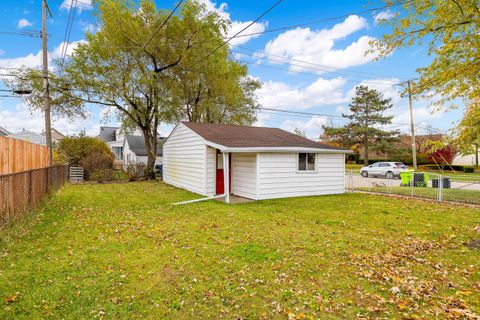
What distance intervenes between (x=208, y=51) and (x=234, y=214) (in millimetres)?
13643

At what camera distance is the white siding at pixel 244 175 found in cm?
1118

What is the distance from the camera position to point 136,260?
15.2 ft

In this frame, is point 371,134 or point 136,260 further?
point 371,134

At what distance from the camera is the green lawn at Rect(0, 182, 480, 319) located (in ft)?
10.6

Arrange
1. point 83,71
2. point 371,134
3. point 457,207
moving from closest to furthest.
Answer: point 457,207 → point 83,71 → point 371,134

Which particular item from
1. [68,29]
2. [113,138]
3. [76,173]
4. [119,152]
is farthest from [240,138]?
[113,138]

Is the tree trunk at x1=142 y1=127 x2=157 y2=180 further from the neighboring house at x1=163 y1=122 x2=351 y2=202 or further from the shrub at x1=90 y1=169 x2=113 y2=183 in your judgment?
the neighboring house at x1=163 y1=122 x2=351 y2=202

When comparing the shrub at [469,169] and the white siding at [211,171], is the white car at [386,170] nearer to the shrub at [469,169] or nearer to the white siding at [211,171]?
the shrub at [469,169]

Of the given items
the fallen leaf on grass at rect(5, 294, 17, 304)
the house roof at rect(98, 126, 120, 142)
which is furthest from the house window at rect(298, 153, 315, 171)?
the house roof at rect(98, 126, 120, 142)

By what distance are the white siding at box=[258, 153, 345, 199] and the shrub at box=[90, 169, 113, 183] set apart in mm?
12446

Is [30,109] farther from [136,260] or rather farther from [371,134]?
[371,134]

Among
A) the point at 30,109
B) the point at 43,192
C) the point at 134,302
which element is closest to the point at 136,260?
the point at 134,302

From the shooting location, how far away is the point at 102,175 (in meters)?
18.6

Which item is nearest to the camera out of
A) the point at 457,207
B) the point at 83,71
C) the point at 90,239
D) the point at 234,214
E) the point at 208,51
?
the point at 90,239
